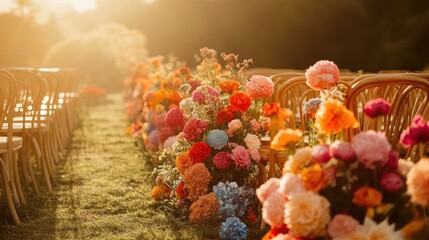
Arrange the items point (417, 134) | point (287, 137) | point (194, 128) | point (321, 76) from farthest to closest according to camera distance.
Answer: point (194, 128) → point (321, 76) → point (287, 137) → point (417, 134)

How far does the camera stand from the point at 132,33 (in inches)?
1000

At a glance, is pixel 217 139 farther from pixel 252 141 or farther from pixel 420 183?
pixel 420 183

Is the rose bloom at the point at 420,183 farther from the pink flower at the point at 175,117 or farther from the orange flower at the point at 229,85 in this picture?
the pink flower at the point at 175,117

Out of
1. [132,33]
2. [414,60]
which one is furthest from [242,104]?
[132,33]

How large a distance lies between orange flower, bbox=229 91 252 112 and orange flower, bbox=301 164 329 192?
2.02m

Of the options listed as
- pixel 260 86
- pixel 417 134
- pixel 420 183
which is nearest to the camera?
pixel 420 183

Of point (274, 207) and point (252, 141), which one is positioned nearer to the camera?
point (274, 207)

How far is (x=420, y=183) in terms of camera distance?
246 centimetres

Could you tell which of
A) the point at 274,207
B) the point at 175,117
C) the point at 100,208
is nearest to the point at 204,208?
the point at 100,208

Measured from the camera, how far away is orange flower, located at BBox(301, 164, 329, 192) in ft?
8.60

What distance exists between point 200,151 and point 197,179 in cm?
20

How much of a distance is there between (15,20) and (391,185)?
41270mm

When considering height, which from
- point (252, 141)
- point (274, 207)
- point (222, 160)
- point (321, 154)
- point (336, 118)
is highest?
point (336, 118)

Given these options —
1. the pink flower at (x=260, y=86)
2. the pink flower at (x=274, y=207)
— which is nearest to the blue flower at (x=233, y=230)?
the pink flower at (x=260, y=86)
